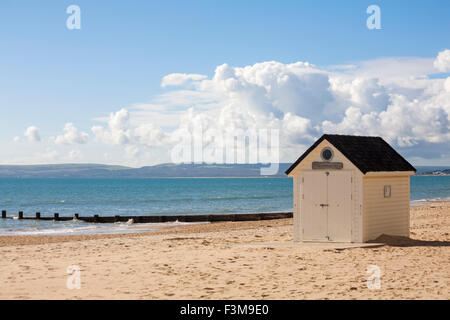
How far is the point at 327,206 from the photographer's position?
19.7 metres

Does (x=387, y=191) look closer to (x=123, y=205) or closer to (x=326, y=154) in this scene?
(x=326, y=154)

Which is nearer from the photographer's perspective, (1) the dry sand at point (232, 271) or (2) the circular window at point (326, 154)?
(1) the dry sand at point (232, 271)

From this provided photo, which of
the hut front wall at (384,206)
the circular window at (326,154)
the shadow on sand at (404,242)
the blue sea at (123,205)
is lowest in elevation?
the blue sea at (123,205)

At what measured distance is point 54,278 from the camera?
550 inches

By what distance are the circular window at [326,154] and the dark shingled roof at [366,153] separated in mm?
274

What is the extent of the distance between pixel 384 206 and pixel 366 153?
1.99m

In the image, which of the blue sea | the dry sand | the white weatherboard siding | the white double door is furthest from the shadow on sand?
the blue sea

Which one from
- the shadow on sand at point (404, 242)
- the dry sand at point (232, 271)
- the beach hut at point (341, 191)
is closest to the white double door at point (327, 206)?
the beach hut at point (341, 191)

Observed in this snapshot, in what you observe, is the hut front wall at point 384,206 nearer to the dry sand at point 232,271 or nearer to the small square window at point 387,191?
the small square window at point 387,191

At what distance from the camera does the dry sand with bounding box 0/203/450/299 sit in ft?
39.5

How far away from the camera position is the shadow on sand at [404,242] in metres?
19.7

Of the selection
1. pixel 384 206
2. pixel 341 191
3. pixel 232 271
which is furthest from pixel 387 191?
pixel 232 271
